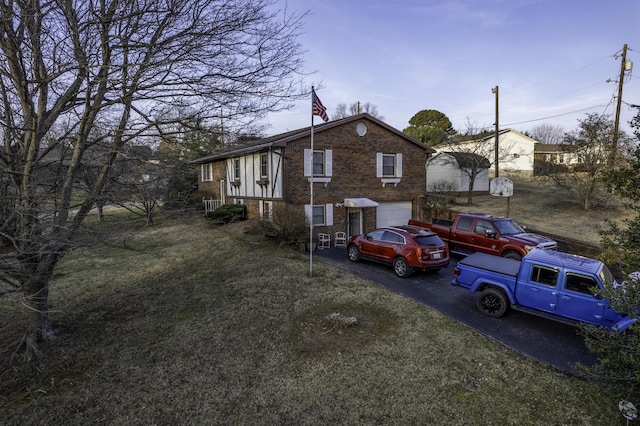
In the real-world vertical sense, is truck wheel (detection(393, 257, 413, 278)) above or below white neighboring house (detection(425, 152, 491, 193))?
below

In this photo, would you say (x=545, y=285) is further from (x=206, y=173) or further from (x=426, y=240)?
(x=206, y=173)

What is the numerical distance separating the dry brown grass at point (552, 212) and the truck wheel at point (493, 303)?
11.4 metres

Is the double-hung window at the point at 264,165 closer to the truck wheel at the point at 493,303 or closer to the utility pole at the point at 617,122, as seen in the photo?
the truck wheel at the point at 493,303

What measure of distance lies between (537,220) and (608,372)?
19.2 metres

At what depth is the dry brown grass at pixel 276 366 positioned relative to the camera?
496cm

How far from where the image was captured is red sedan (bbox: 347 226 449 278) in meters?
10.7

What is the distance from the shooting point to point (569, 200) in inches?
997

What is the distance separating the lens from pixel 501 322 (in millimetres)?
7723

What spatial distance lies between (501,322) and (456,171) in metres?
25.3

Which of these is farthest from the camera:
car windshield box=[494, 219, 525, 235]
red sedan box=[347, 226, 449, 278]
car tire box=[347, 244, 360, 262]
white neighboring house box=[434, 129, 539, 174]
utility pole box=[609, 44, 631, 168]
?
white neighboring house box=[434, 129, 539, 174]

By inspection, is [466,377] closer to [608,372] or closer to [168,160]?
[608,372]

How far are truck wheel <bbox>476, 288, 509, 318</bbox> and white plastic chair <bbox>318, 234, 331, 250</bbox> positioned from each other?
8.14 meters

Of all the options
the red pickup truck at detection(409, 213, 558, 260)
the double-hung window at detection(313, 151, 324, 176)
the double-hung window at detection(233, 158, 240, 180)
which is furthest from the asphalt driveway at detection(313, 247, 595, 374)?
the double-hung window at detection(233, 158, 240, 180)

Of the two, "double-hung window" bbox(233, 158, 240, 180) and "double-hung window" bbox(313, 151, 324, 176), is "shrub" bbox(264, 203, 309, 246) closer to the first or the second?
"double-hung window" bbox(313, 151, 324, 176)
